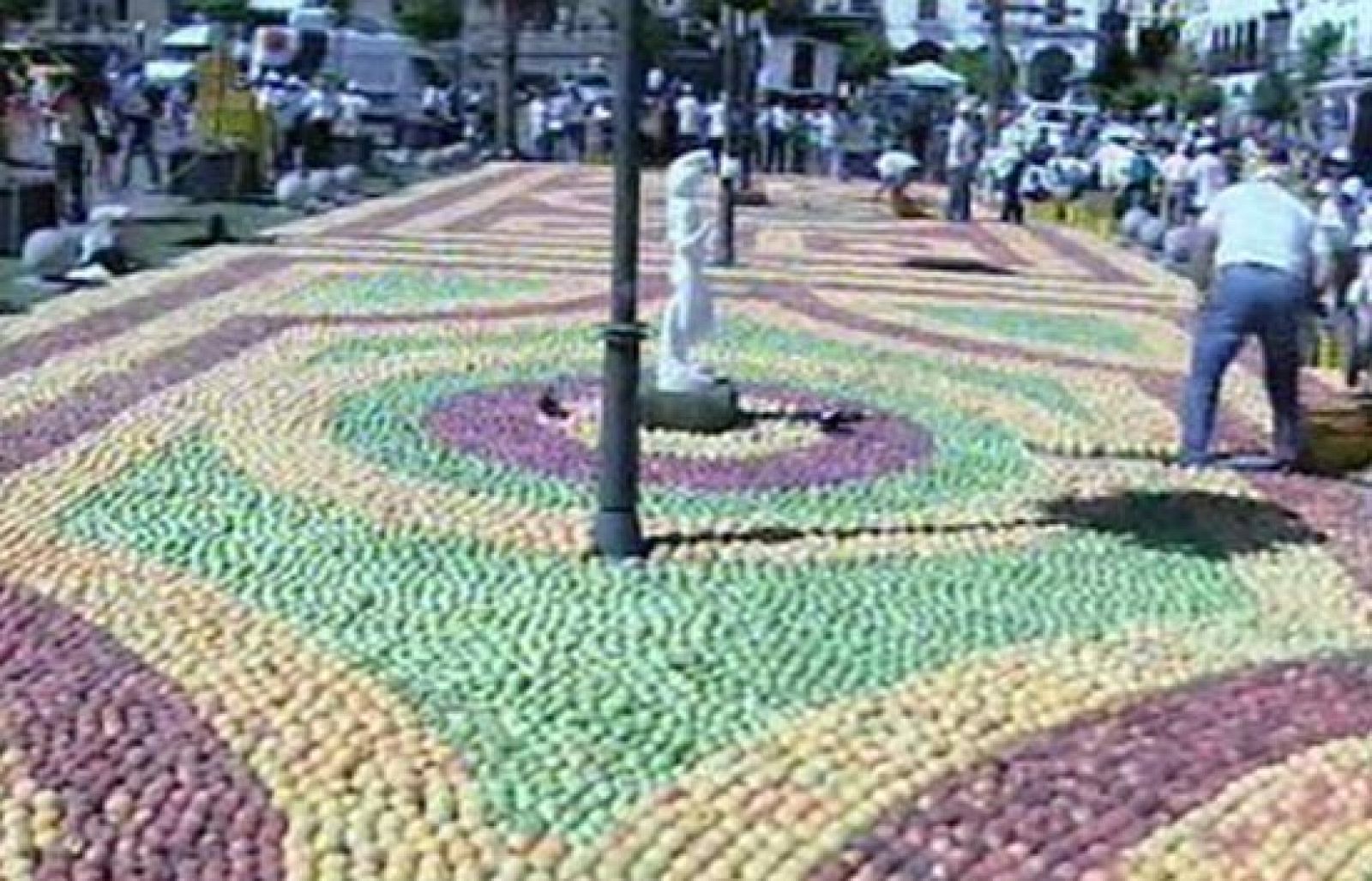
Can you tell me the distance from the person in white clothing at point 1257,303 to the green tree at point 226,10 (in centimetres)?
4681

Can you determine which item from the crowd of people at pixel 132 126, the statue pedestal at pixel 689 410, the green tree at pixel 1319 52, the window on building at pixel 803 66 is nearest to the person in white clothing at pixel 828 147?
the window on building at pixel 803 66

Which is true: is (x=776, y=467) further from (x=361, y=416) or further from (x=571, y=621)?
(x=571, y=621)

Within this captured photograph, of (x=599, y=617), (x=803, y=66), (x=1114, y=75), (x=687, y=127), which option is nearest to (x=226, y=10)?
(x=803, y=66)

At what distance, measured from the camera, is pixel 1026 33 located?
78875 mm

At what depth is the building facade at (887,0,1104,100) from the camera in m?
73.4

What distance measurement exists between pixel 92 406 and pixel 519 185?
1896 cm

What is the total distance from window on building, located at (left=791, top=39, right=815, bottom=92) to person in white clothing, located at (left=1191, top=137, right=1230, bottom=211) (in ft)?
43.7

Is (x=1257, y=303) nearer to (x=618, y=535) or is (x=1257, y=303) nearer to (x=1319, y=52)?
(x=618, y=535)

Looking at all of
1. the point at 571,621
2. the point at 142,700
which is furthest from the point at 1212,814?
the point at 142,700

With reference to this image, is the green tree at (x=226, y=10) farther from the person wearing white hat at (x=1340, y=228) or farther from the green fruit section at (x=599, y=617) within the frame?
the green fruit section at (x=599, y=617)

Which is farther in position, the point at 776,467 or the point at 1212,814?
the point at 776,467

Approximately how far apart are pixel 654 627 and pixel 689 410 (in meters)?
3.24

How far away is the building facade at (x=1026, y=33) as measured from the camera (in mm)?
73375

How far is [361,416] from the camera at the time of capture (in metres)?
10.5
